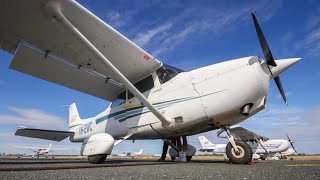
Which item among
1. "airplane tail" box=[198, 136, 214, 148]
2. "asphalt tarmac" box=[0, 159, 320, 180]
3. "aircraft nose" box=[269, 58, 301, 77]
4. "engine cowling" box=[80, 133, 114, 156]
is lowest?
"asphalt tarmac" box=[0, 159, 320, 180]

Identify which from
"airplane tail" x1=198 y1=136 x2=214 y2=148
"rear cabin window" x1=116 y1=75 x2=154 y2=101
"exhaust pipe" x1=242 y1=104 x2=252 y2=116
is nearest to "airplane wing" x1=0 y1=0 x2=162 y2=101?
"rear cabin window" x1=116 y1=75 x2=154 y2=101

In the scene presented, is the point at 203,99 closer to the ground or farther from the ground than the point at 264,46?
closer to the ground

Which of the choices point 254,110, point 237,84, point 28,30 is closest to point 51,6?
point 28,30

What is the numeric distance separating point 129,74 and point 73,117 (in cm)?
712

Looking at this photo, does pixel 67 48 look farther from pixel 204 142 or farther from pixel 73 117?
pixel 204 142

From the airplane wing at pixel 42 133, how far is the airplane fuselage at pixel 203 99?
11.6 feet

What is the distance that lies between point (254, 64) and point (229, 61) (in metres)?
0.77

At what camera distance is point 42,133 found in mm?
10344

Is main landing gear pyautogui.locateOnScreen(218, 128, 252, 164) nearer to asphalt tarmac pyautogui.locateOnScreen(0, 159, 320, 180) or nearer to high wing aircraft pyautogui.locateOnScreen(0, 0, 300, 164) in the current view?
high wing aircraft pyautogui.locateOnScreen(0, 0, 300, 164)

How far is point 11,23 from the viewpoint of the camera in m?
6.88

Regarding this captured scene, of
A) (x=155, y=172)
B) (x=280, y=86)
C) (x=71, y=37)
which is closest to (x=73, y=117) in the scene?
(x=71, y=37)

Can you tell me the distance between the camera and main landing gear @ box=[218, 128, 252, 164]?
7.25 metres

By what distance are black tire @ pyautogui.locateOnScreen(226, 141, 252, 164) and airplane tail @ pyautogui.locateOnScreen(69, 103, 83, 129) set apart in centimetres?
888

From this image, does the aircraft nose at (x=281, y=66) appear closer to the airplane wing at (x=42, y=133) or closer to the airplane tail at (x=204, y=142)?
the airplane wing at (x=42, y=133)
